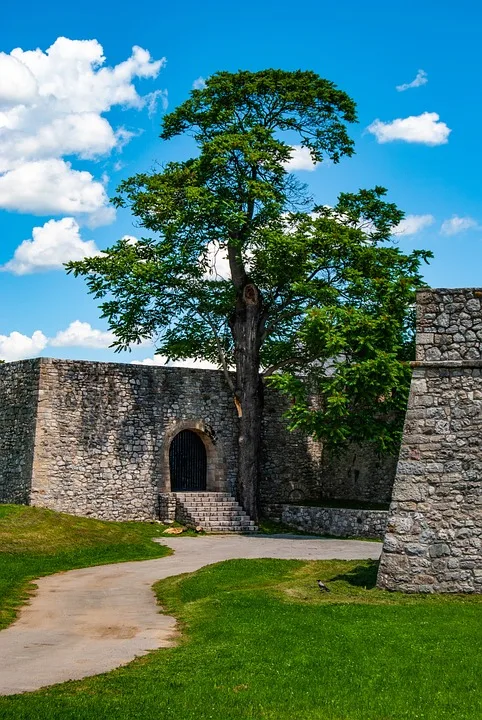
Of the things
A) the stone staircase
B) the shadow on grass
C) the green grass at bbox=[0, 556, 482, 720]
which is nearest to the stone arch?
the stone staircase

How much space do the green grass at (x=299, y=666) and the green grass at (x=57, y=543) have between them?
5.34 metres

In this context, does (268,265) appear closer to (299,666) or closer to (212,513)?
(212,513)

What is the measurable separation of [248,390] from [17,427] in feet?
23.1

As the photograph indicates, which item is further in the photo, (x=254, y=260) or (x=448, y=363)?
(x=254, y=260)

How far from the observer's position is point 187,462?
3045cm

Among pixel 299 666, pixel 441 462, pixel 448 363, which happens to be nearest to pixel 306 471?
pixel 441 462

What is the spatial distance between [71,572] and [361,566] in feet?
19.2

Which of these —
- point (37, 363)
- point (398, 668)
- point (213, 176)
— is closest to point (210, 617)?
point (398, 668)

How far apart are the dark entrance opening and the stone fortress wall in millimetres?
680

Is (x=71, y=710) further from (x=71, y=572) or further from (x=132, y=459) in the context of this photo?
(x=132, y=459)

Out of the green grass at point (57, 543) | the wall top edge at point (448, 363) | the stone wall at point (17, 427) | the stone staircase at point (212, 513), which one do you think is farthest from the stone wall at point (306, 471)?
the wall top edge at point (448, 363)

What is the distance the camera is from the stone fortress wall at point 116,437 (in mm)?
26156

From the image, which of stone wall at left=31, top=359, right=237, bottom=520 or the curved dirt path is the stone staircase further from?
the curved dirt path

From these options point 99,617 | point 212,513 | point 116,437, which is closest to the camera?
point 99,617
